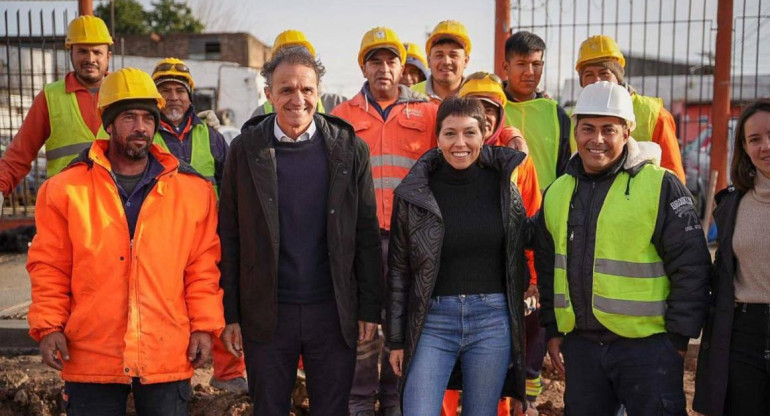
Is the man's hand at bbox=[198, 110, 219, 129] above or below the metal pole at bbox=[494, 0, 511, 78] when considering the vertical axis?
below

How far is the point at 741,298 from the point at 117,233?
2.75 m

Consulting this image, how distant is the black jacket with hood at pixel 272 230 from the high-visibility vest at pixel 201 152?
48.2 inches

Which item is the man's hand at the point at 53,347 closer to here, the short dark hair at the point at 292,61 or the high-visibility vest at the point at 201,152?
the short dark hair at the point at 292,61

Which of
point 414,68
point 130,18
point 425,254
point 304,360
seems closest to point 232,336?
point 304,360

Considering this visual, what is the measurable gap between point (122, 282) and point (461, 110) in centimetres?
174

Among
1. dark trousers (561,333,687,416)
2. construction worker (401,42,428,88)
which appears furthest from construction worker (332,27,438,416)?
construction worker (401,42,428,88)

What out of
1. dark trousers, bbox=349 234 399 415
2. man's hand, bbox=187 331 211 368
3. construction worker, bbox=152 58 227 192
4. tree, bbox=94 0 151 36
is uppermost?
tree, bbox=94 0 151 36

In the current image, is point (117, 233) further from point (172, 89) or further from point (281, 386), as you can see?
point (172, 89)

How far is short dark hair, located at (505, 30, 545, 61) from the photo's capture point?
16.0 ft

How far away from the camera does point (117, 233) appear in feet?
10.3

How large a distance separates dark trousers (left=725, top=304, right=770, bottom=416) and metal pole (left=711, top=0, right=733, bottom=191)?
5.63 m

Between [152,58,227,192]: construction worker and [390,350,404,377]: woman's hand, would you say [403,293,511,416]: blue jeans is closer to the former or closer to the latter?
[390,350,404,377]: woman's hand

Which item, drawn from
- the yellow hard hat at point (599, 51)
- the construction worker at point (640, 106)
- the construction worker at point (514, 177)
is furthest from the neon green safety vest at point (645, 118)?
the construction worker at point (514, 177)

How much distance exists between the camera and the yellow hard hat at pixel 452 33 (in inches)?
199
